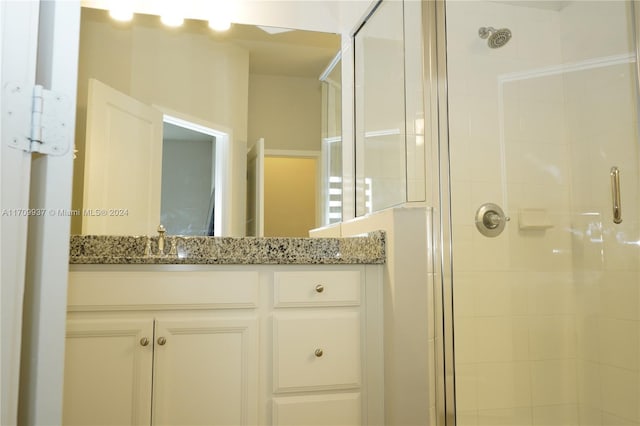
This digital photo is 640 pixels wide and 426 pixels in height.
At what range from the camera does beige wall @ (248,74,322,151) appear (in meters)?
2.01

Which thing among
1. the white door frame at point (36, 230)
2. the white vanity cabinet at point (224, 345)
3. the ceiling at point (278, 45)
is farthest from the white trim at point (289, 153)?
the white door frame at point (36, 230)

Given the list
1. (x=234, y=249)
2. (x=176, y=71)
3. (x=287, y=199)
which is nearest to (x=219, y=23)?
(x=176, y=71)

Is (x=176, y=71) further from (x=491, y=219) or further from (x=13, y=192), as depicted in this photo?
(x=13, y=192)

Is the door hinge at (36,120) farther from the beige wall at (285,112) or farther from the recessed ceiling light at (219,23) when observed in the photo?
the recessed ceiling light at (219,23)

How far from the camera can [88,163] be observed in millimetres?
1766

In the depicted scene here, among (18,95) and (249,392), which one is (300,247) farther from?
(18,95)

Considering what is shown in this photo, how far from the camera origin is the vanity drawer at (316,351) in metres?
1.42

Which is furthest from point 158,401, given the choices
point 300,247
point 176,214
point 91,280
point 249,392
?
point 176,214

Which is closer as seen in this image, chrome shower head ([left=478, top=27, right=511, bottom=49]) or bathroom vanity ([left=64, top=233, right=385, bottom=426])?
bathroom vanity ([left=64, top=233, right=385, bottom=426])

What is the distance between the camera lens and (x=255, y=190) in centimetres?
197

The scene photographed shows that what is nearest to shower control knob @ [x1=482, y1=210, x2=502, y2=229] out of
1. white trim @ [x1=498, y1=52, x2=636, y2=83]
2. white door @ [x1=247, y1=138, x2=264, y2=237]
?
white trim @ [x1=498, y1=52, x2=636, y2=83]

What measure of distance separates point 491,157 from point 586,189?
0.38 metres

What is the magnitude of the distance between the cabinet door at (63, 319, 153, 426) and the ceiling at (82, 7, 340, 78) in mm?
1183

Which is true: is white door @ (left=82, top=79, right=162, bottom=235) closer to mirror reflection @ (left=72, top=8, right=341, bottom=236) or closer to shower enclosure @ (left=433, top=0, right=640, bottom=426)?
mirror reflection @ (left=72, top=8, right=341, bottom=236)
